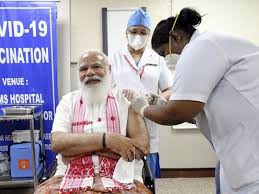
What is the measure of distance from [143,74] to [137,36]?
0.27 metres

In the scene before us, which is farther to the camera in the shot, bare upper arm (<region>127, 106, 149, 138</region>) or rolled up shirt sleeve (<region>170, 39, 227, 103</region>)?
bare upper arm (<region>127, 106, 149, 138</region>)

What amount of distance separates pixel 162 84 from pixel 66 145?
2.88 ft

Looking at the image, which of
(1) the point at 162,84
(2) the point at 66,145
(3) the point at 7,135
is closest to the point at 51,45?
(3) the point at 7,135

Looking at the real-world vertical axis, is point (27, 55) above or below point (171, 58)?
below

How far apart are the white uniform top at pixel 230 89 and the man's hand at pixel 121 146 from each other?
2.42 ft

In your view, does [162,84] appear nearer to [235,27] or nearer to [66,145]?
[66,145]

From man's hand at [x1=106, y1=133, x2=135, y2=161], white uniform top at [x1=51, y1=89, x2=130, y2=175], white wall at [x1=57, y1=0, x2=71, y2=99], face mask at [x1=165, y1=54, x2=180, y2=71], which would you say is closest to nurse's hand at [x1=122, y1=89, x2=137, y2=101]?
white uniform top at [x1=51, y1=89, x2=130, y2=175]

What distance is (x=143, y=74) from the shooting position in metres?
2.18

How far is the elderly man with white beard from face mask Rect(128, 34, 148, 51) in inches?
11.4

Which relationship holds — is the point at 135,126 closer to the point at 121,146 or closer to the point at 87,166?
the point at 121,146

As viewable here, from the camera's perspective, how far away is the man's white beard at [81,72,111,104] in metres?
1.94

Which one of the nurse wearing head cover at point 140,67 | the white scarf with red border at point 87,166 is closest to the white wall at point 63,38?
the nurse wearing head cover at point 140,67

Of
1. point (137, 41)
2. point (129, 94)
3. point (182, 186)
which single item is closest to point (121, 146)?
point (129, 94)

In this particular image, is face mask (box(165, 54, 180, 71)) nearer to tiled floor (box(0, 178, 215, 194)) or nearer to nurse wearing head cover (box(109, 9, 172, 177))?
nurse wearing head cover (box(109, 9, 172, 177))
